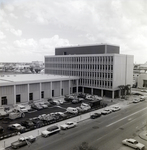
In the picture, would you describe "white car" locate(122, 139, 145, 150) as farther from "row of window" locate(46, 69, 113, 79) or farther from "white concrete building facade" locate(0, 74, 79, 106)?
"row of window" locate(46, 69, 113, 79)

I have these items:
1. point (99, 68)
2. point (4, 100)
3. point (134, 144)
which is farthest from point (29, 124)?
point (99, 68)

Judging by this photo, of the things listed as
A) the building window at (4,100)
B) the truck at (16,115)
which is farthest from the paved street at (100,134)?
the building window at (4,100)

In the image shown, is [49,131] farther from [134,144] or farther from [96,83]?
[96,83]

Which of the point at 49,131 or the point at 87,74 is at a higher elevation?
the point at 87,74

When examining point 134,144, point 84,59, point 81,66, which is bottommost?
point 134,144

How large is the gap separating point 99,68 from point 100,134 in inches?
946

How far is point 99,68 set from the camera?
4128cm

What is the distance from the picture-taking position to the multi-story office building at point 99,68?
130 feet

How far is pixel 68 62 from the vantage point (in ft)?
159

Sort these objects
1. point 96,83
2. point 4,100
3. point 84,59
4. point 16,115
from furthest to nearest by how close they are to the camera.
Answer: point 84,59 → point 96,83 → point 4,100 → point 16,115

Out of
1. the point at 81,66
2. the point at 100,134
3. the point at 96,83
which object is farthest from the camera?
the point at 81,66

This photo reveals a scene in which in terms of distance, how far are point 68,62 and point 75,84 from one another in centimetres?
759

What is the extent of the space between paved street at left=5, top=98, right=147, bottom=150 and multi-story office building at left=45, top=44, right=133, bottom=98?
14.9 metres

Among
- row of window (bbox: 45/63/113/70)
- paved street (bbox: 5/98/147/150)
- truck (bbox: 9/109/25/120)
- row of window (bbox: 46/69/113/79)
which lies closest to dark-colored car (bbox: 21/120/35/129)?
paved street (bbox: 5/98/147/150)
